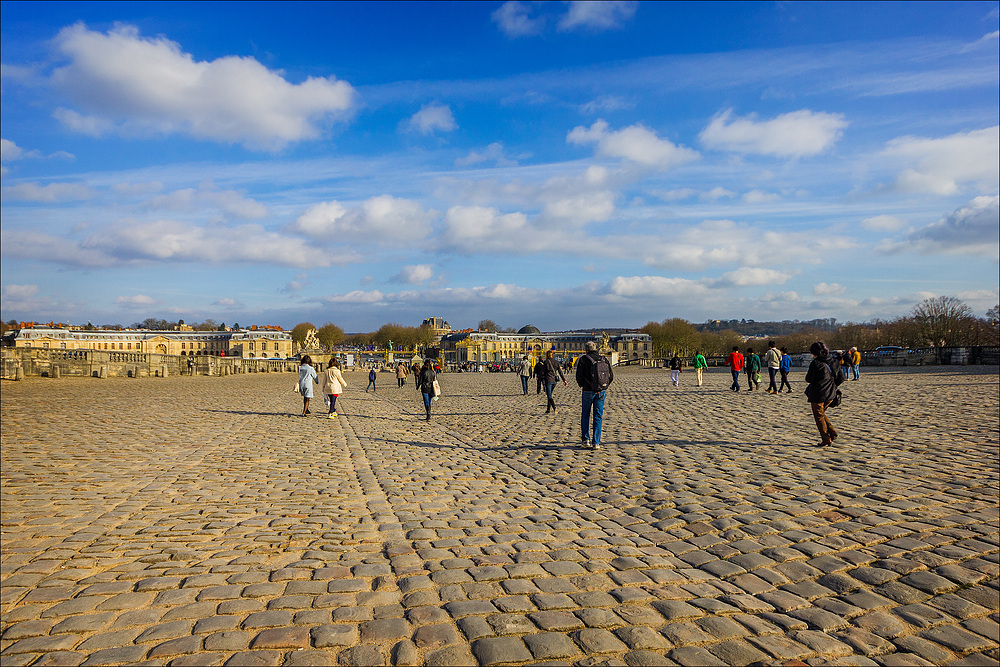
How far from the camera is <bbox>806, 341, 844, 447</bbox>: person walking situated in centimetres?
959

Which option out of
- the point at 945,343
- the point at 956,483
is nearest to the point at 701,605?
the point at 956,483

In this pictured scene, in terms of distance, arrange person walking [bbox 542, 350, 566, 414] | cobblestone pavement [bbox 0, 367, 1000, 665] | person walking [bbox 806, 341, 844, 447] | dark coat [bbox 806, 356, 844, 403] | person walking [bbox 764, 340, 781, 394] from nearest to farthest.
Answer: cobblestone pavement [bbox 0, 367, 1000, 665]
person walking [bbox 806, 341, 844, 447]
dark coat [bbox 806, 356, 844, 403]
person walking [bbox 542, 350, 566, 414]
person walking [bbox 764, 340, 781, 394]

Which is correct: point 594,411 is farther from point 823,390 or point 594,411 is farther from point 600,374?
point 823,390

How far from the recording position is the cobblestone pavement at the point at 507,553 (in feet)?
10.9

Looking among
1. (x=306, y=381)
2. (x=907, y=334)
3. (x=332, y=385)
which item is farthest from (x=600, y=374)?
(x=907, y=334)

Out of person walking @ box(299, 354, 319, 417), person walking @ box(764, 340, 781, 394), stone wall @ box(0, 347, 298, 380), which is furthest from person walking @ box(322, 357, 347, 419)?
stone wall @ box(0, 347, 298, 380)

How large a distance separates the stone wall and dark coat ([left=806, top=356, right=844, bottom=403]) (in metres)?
33.6

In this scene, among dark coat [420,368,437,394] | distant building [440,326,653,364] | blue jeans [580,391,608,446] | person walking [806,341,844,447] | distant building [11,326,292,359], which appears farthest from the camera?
distant building [440,326,653,364]

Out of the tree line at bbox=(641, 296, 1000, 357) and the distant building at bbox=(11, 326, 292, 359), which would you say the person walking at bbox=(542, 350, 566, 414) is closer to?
the tree line at bbox=(641, 296, 1000, 357)

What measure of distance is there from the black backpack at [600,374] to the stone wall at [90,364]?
30856mm

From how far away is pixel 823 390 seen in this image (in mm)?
9828

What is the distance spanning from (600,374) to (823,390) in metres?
3.37

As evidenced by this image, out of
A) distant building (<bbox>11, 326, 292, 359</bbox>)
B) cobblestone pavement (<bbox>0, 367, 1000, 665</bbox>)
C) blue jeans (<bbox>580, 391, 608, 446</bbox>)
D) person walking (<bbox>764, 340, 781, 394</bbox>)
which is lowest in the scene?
cobblestone pavement (<bbox>0, 367, 1000, 665</bbox>)

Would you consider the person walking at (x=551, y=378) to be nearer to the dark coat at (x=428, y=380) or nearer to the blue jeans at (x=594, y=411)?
the dark coat at (x=428, y=380)
